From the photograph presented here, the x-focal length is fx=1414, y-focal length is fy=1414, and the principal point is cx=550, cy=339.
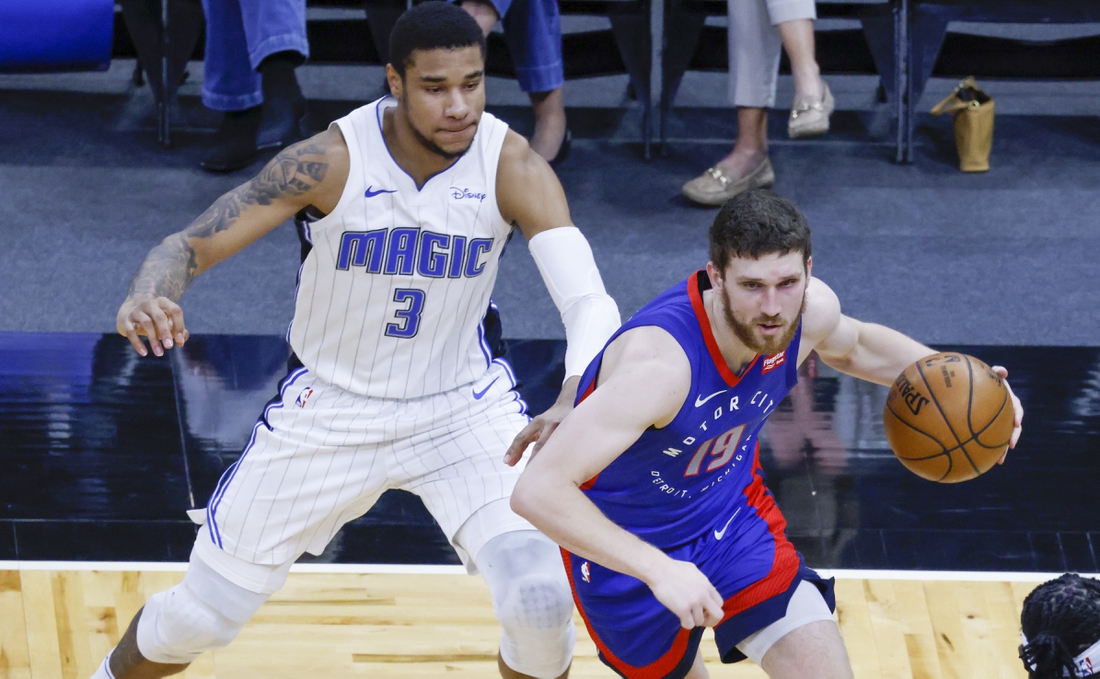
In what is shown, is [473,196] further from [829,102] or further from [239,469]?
[829,102]

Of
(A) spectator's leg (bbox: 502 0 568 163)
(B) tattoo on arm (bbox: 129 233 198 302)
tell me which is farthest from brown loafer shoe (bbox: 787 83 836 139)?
(B) tattoo on arm (bbox: 129 233 198 302)

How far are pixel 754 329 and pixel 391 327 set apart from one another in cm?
90

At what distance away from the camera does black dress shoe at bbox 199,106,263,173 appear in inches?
219

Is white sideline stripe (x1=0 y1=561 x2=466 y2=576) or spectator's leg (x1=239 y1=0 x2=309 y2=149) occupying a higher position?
spectator's leg (x1=239 y1=0 x2=309 y2=149)

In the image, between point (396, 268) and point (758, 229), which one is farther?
point (396, 268)

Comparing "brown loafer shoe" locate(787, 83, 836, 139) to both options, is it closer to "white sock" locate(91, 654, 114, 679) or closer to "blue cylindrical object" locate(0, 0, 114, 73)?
"blue cylindrical object" locate(0, 0, 114, 73)

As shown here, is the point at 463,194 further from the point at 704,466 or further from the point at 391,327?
the point at 704,466

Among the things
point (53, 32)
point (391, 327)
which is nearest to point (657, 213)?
point (53, 32)

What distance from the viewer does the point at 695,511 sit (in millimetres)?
2758

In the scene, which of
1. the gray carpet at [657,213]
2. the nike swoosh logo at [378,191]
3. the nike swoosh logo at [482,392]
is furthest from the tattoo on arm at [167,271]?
the gray carpet at [657,213]

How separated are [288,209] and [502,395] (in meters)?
0.62

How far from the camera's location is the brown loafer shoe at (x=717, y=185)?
5445 mm

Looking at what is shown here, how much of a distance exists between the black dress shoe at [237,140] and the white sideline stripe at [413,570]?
2335 mm

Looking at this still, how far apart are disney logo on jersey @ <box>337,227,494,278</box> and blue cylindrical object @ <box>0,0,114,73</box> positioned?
2943mm
